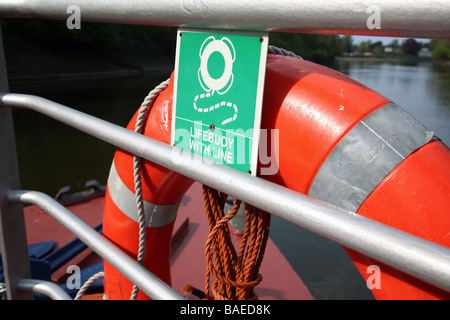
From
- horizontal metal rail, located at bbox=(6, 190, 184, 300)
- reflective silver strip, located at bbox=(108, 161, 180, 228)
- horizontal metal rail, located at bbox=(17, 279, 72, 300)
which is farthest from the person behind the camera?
horizontal metal rail, located at bbox=(17, 279, 72, 300)

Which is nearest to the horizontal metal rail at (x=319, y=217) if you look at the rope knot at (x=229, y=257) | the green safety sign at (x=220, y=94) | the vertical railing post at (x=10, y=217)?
the green safety sign at (x=220, y=94)

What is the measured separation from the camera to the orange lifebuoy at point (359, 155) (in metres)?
0.51

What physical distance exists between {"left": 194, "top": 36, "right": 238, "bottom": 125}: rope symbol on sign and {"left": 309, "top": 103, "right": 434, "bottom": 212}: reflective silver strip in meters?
0.18

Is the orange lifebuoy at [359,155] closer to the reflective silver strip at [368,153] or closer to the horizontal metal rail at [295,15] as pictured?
the reflective silver strip at [368,153]

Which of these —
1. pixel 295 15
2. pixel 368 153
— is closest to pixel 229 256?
pixel 368 153

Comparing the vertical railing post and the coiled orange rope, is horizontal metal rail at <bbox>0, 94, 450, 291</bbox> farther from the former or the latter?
the vertical railing post

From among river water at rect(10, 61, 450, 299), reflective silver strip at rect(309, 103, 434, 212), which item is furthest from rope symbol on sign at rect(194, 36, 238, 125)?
river water at rect(10, 61, 450, 299)

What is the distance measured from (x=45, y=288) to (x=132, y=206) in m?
0.42

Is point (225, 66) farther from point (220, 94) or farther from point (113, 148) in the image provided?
point (113, 148)

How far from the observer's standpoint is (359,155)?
54cm

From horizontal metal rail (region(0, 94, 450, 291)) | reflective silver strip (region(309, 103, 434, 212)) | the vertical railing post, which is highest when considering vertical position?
reflective silver strip (region(309, 103, 434, 212))

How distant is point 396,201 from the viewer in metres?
0.52

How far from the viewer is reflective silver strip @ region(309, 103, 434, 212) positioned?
53 centimetres
